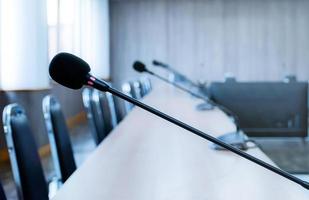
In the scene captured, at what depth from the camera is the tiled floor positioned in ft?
13.4

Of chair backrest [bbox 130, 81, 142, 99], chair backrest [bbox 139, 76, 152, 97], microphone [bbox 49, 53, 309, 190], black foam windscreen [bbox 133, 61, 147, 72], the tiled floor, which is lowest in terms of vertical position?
the tiled floor

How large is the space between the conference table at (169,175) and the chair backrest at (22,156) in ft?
0.58

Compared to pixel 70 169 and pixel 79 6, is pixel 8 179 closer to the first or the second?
pixel 70 169

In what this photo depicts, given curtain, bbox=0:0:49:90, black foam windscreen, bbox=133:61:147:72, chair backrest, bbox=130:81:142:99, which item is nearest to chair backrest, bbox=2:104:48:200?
black foam windscreen, bbox=133:61:147:72

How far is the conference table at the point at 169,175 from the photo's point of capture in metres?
1.13

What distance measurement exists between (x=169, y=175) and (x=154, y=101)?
2.81 meters

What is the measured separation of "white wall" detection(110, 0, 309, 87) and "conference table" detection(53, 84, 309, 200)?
8226 mm

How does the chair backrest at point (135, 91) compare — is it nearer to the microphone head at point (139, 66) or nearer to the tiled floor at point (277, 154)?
the tiled floor at point (277, 154)

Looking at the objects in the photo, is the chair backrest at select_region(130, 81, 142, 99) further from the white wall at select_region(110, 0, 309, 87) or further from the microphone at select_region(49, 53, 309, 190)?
the white wall at select_region(110, 0, 309, 87)

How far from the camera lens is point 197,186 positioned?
1.22 m

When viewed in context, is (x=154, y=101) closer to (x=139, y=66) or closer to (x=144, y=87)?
(x=139, y=66)

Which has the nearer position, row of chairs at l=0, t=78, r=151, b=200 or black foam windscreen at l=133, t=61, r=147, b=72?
row of chairs at l=0, t=78, r=151, b=200

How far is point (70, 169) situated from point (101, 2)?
7.68 meters

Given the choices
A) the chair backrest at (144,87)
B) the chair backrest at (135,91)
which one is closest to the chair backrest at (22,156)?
the chair backrest at (135,91)
